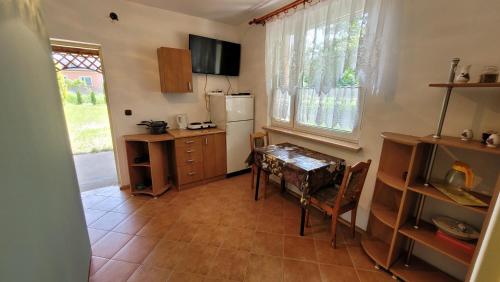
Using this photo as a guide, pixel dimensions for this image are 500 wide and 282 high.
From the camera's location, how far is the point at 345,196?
1.76m

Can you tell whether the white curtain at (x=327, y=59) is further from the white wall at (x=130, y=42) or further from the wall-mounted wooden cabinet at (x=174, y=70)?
the white wall at (x=130, y=42)

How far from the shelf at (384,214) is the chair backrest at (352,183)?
17 cm

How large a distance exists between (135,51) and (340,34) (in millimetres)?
2551

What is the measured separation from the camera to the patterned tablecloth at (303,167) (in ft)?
5.96

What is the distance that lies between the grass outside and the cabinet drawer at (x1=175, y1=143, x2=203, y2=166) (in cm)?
277

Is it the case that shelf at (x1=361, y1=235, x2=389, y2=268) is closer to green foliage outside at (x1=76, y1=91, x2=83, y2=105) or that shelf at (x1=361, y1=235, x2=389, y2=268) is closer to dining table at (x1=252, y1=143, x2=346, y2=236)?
dining table at (x1=252, y1=143, x2=346, y2=236)

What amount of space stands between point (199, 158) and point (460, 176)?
2.69m

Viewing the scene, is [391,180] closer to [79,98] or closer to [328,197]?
[328,197]

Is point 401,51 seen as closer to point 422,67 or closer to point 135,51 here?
point 422,67

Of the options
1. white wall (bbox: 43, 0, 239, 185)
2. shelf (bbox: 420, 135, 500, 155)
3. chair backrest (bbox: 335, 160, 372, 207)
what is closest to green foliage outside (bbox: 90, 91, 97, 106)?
white wall (bbox: 43, 0, 239, 185)

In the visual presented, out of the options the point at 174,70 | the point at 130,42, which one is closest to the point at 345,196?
the point at 174,70

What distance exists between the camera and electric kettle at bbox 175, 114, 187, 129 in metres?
3.06

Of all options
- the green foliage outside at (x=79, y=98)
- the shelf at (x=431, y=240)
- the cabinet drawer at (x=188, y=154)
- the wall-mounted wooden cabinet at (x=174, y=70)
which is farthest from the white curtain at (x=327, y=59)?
the green foliage outside at (x=79, y=98)

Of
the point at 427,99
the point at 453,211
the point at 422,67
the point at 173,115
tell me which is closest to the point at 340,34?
the point at 422,67
